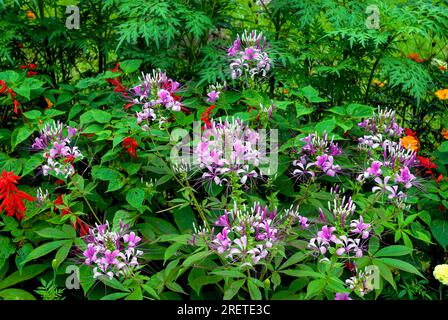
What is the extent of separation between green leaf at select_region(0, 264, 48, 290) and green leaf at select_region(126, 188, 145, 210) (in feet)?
1.65

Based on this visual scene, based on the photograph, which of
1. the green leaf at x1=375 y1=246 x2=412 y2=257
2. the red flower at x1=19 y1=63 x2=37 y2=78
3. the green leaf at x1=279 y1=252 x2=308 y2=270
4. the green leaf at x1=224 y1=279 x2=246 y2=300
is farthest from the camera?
the red flower at x1=19 y1=63 x2=37 y2=78

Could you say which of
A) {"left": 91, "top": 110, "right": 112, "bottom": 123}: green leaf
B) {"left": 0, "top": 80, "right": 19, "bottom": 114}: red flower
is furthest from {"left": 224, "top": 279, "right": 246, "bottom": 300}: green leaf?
{"left": 0, "top": 80, "right": 19, "bottom": 114}: red flower

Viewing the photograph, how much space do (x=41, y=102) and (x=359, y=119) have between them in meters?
1.84

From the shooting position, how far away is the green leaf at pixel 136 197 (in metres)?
2.73

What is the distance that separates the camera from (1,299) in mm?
2736

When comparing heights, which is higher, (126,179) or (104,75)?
(104,75)

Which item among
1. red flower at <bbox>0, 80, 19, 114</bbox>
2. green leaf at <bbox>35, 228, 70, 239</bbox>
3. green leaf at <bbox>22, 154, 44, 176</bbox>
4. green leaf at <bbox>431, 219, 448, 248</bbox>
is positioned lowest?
green leaf at <bbox>431, 219, 448, 248</bbox>

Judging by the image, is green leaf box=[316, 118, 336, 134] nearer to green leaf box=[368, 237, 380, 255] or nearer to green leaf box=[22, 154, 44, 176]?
green leaf box=[368, 237, 380, 255]

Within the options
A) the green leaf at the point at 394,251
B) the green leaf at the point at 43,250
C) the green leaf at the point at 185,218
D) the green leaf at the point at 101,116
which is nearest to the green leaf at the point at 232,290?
the green leaf at the point at 185,218

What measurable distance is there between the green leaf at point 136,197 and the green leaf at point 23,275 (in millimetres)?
502

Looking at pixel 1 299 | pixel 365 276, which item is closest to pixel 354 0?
pixel 365 276

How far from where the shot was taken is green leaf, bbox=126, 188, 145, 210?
2.73m

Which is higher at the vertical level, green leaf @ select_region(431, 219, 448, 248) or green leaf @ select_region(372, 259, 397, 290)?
Result: green leaf @ select_region(372, 259, 397, 290)

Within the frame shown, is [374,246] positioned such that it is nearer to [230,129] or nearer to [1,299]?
[230,129]
